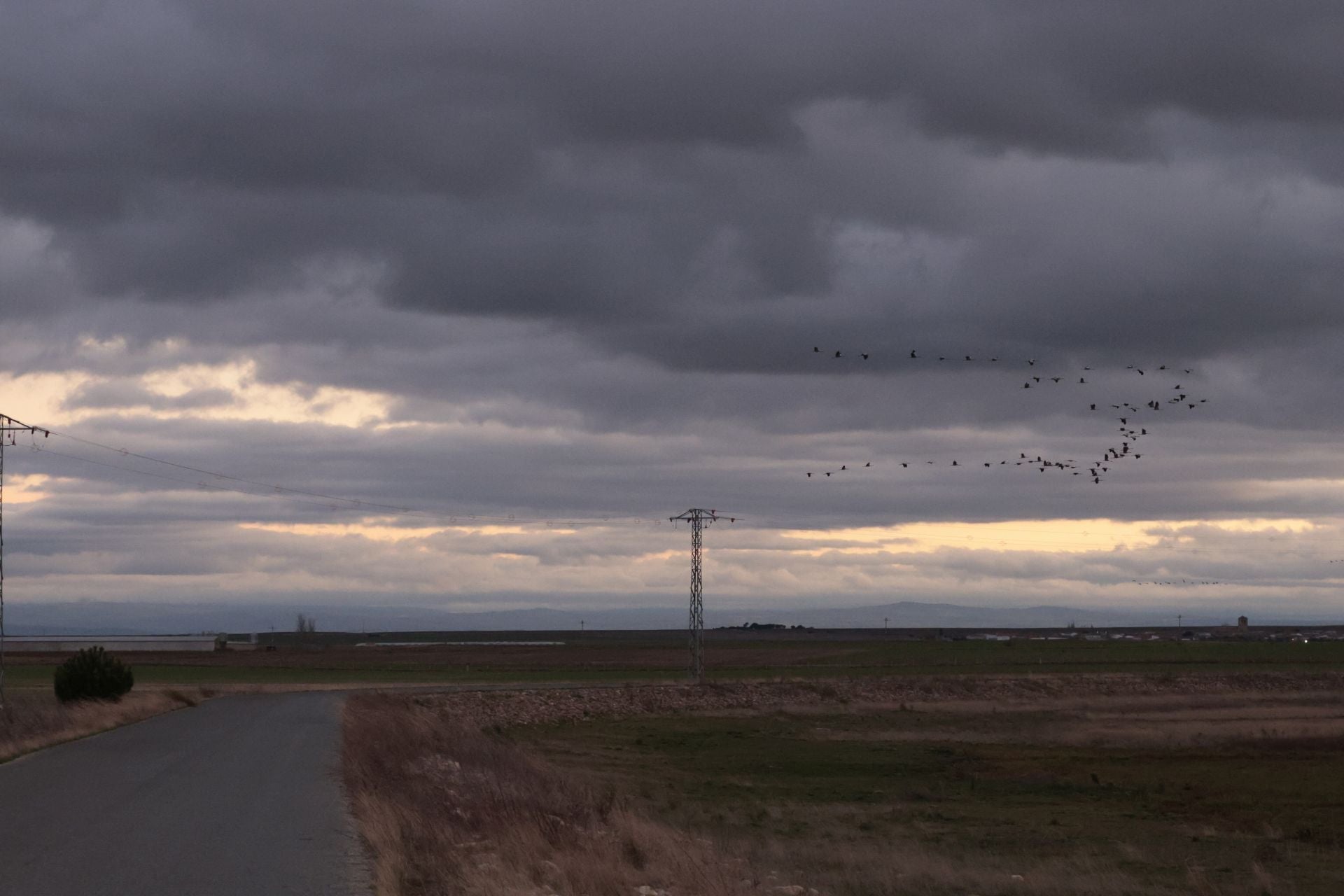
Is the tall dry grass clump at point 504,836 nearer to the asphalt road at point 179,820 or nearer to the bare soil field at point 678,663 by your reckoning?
the asphalt road at point 179,820

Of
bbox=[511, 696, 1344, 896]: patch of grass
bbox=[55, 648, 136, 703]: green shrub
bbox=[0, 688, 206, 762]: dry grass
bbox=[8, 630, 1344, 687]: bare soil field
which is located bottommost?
bbox=[511, 696, 1344, 896]: patch of grass

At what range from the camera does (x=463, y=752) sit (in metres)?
37.7

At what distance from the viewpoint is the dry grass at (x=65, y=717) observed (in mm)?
42062

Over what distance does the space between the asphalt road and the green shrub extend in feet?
54.5

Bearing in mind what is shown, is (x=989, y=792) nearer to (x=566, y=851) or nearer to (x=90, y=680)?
(x=566, y=851)

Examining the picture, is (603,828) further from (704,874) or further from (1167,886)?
(1167,886)

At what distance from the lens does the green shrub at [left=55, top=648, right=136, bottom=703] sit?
2360 inches

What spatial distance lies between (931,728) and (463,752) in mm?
45791

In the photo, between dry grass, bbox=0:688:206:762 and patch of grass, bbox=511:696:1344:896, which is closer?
patch of grass, bbox=511:696:1344:896

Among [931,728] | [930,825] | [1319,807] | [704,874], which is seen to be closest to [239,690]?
[931,728]

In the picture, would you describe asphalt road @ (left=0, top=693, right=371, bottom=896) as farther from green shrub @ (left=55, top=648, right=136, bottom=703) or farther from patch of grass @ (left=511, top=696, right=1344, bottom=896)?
green shrub @ (left=55, top=648, right=136, bottom=703)

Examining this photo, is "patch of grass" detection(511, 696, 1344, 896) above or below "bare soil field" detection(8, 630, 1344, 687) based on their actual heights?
below

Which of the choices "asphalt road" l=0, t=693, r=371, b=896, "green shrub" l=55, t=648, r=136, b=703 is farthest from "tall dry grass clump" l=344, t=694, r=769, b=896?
"green shrub" l=55, t=648, r=136, b=703

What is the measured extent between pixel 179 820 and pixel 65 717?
27.9 metres
